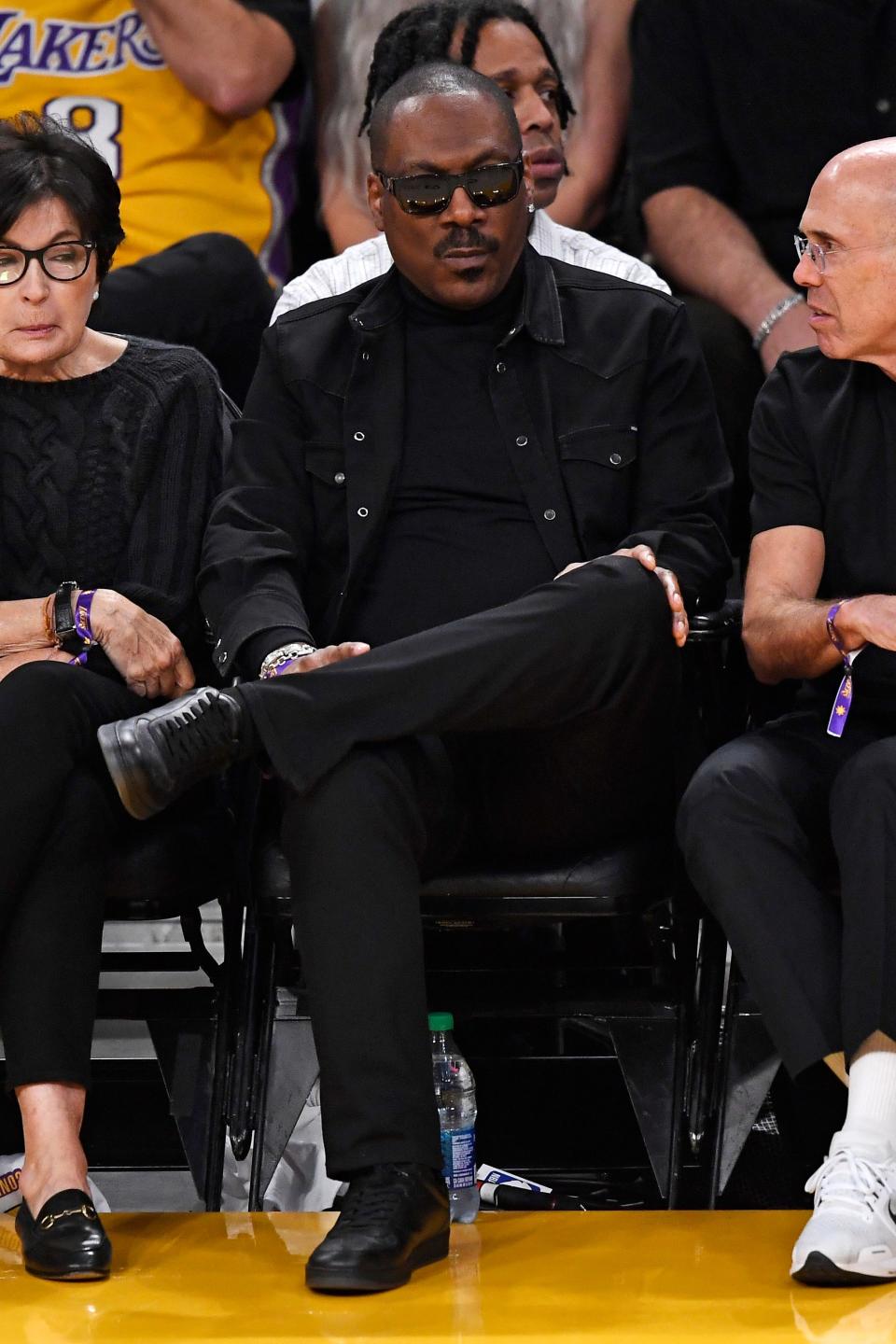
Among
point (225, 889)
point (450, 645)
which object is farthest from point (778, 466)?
point (225, 889)

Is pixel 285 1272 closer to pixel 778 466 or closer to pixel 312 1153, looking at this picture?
pixel 312 1153

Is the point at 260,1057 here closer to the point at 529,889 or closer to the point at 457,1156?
the point at 457,1156

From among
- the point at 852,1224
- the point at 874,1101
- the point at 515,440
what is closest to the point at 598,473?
the point at 515,440

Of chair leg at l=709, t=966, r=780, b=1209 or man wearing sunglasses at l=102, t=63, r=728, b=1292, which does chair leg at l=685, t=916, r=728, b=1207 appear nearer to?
chair leg at l=709, t=966, r=780, b=1209

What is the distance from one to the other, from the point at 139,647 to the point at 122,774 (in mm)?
439

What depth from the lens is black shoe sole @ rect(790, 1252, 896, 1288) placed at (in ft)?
6.86

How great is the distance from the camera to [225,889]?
2.67 meters

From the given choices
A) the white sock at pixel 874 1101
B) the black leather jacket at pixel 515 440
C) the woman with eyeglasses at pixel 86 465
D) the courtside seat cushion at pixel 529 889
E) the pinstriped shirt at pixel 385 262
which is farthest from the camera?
the pinstriped shirt at pixel 385 262

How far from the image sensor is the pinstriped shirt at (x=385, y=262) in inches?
133

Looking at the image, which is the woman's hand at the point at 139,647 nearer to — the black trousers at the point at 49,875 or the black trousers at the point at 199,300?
the black trousers at the point at 49,875

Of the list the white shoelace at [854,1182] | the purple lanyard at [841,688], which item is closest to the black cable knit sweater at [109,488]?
the purple lanyard at [841,688]

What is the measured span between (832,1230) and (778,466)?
1.08 m

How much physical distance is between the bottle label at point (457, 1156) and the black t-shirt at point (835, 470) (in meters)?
0.74

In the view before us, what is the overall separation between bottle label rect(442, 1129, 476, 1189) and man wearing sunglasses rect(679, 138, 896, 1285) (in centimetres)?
49
